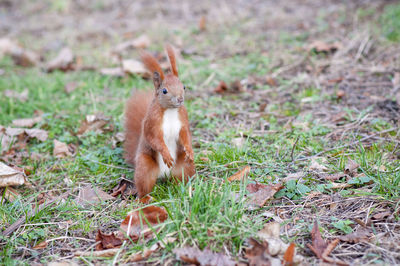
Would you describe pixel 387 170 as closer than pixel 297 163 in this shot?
Yes

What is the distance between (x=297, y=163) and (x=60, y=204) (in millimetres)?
1476

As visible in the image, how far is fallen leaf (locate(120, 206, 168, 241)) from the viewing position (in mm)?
1999

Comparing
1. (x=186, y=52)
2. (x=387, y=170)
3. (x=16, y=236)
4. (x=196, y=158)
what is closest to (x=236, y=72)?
(x=186, y=52)

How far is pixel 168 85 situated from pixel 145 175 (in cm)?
56

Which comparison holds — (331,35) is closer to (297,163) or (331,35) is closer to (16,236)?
(297,163)

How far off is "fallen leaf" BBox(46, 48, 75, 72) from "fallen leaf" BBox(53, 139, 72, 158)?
1745mm

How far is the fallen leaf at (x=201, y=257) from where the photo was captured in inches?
68.0

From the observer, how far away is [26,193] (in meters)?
2.61

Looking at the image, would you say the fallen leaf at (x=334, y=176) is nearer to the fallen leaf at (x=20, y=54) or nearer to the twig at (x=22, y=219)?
the twig at (x=22, y=219)

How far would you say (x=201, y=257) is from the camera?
1.75 meters

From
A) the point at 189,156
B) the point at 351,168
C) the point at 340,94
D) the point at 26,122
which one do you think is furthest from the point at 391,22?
the point at 26,122

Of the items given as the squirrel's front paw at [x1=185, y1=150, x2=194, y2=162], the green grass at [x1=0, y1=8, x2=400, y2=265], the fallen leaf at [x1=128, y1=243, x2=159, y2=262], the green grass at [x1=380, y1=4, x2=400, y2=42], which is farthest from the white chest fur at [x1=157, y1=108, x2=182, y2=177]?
the green grass at [x1=380, y1=4, x2=400, y2=42]

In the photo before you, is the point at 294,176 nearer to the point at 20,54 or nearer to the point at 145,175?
the point at 145,175

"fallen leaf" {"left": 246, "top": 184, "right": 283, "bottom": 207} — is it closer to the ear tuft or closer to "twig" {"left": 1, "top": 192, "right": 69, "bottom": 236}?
the ear tuft
